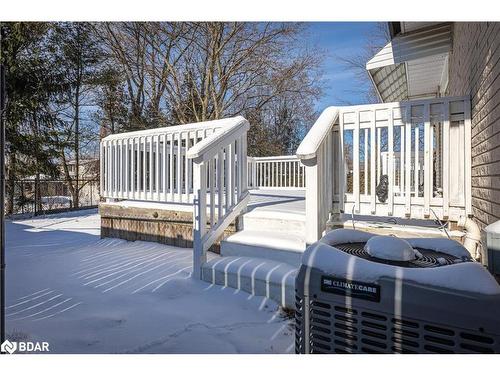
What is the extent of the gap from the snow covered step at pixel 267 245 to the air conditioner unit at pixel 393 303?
1.21 metres

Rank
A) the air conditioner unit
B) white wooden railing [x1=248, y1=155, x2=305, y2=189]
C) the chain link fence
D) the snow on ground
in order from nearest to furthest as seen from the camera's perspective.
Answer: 1. the air conditioner unit
2. the snow on ground
3. white wooden railing [x1=248, y1=155, x2=305, y2=189]
4. the chain link fence

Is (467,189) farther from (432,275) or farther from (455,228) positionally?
(432,275)

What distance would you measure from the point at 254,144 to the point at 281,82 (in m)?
2.06

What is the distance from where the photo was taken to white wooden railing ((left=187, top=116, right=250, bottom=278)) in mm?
2697

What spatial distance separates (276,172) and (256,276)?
5715 millimetres

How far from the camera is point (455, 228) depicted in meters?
2.34

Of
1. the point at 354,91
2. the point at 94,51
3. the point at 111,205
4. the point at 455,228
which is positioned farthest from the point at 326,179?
the point at 354,91

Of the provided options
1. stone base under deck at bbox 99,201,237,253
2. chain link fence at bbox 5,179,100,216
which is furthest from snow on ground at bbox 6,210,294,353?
chain link fence at bbox 5,179,100,216

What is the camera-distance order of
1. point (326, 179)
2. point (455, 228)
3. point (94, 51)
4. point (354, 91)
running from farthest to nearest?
point (354, 91) → point (94, 51) → point (326, 179) → point (455, 228)

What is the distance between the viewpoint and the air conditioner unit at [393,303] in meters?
0.97

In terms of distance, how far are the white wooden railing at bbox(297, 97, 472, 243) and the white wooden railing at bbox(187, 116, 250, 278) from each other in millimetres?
823

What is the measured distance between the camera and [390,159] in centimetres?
247

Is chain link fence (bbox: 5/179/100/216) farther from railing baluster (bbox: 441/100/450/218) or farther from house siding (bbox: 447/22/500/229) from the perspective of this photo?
house siding (bbox: 447/22/500/229)

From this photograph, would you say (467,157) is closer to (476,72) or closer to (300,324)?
(476,72)
